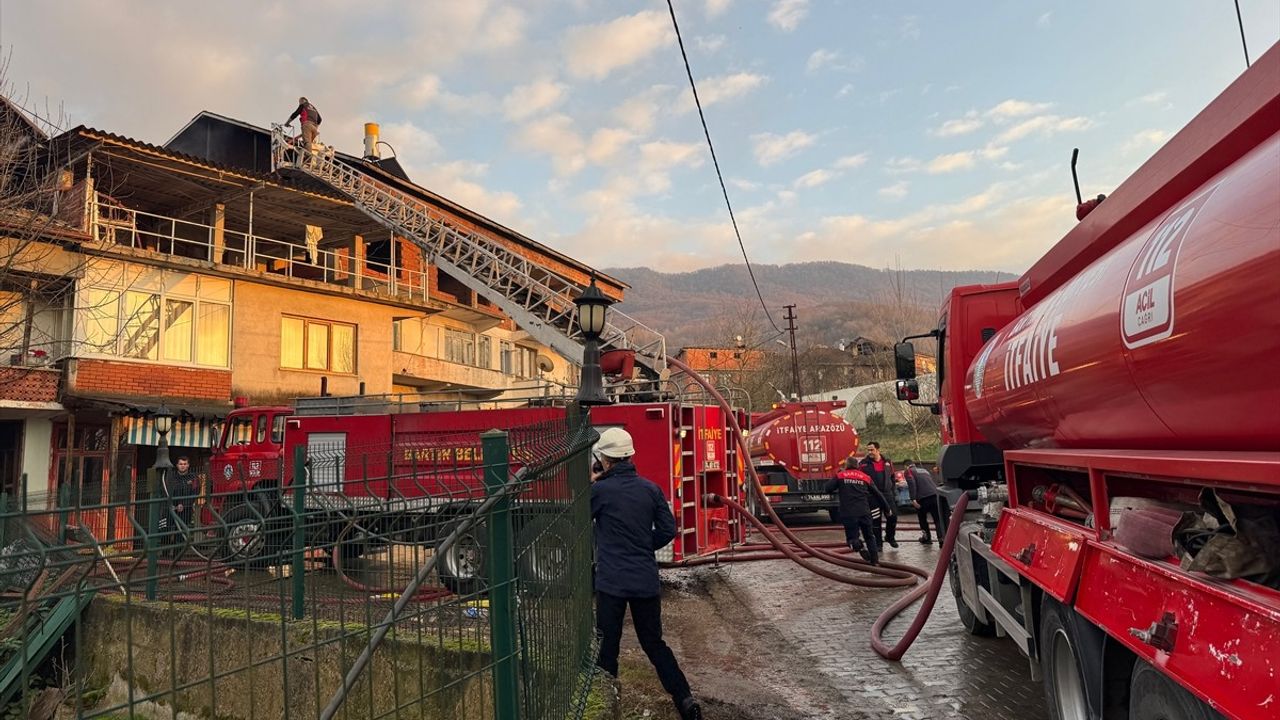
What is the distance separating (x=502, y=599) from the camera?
3.10 metres

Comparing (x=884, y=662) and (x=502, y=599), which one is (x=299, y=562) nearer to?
(x=502, y=599)

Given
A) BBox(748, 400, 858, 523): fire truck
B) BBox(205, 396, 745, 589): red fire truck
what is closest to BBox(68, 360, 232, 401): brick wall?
BBox(205, 396, 745, 589): red fire truck

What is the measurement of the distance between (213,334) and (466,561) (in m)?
18.8

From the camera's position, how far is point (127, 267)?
17.8 m

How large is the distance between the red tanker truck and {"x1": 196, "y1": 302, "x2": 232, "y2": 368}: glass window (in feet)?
63.6

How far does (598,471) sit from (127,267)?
16926 millimetres

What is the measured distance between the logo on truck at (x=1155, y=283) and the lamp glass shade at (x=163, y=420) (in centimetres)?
1615

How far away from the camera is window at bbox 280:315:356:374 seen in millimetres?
21109

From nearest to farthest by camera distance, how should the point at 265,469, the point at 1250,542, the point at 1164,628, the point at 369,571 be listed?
the point at 1250,542 → the point at 1164,628 → the point at 369,571 → the point at 265,469

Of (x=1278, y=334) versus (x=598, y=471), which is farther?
(x=598, y=471)

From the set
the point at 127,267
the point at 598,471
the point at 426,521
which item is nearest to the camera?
the point at 426,521

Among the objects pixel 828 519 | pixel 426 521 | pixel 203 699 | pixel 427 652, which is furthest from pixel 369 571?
pixel 828 519

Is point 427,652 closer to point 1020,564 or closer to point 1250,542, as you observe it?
point 1020,564

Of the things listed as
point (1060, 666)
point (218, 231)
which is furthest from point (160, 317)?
point (1060, 666)
